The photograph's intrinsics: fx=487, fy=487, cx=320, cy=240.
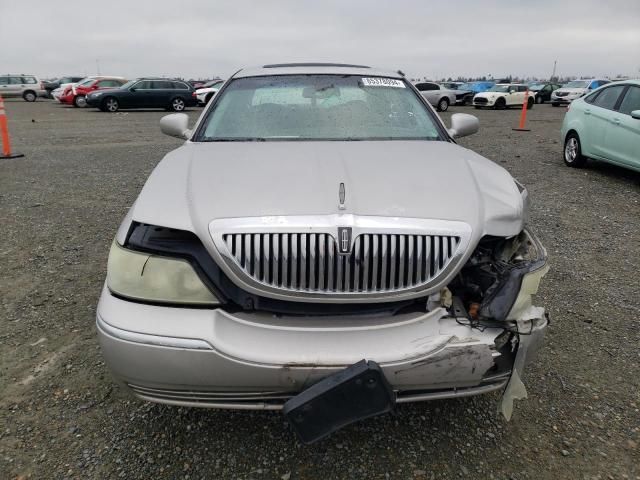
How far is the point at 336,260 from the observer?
1.79 m

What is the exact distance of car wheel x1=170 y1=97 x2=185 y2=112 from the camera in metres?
22.2

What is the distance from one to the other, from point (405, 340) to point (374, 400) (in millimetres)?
246

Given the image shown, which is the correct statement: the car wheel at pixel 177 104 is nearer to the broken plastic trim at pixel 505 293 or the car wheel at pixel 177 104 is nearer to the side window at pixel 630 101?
the side window at pixel 630 101

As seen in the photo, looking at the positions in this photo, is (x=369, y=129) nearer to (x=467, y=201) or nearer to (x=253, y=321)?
(x=467, y=201)

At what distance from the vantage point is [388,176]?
219 centimetres

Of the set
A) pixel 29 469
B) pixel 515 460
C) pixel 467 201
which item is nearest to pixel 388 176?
pixel 467 201

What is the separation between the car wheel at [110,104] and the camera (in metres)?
21.1

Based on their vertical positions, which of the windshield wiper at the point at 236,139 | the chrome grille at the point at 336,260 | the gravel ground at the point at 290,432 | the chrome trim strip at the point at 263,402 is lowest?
the gravel ground at the point at 290,432

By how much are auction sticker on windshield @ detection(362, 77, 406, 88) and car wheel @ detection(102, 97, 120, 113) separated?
67.4ft

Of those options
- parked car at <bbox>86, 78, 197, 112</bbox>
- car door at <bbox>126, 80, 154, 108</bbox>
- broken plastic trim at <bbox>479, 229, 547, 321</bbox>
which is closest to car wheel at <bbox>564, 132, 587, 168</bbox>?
broken plastic trim at <bbox>479, 229, 547, 321</bbox>

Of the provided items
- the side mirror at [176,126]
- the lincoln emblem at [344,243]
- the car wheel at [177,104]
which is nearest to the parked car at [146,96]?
the car wheel at [177,104]

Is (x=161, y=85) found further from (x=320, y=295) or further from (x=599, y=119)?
(x=320, y=295)

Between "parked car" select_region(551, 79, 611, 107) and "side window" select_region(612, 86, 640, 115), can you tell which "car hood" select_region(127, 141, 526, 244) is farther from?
"parked car" select_region(551, 79, 611, 107)

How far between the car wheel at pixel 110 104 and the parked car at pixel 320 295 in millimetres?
21437
